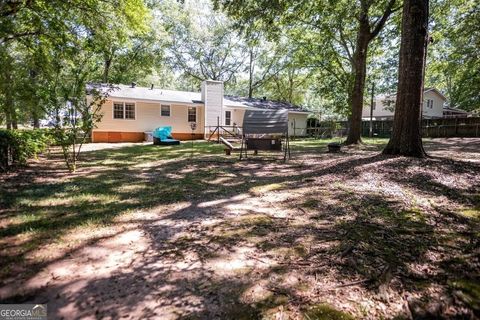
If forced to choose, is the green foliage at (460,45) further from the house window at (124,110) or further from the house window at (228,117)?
the house window at (124,110)

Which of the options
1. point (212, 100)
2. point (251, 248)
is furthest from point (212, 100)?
point (251, 248)

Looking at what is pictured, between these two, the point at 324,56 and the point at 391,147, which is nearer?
the point at 391,147

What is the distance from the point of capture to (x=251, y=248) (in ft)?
9.93

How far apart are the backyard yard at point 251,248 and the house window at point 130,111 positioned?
14.4 metres

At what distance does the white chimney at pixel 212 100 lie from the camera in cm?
2192

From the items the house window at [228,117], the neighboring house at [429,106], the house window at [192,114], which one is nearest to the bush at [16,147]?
the house window at [192,114]

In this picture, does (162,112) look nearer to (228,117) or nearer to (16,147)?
(228,117)

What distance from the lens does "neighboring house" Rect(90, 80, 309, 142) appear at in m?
18.6

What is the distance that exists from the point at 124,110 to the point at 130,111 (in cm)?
43

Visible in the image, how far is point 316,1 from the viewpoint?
9898 millimetres

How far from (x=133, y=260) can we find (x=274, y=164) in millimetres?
6606

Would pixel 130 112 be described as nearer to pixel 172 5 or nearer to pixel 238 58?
pixel 172 5

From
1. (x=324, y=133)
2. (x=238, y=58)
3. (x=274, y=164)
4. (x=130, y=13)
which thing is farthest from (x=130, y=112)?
(x=238, y=58)

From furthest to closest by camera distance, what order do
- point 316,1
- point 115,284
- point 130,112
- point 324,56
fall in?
point 324,56 < point 130,112 < point 316,1 < point 115,284
